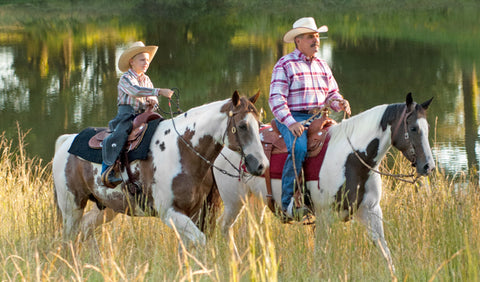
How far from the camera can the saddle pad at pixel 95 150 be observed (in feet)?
18.0

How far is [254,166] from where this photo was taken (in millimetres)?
4816

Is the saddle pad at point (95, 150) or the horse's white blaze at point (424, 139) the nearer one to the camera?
the horse's white blaze at point (424, 139)

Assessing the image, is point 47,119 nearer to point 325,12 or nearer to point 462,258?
point 462,258

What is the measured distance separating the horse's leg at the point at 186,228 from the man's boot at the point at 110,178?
59cm

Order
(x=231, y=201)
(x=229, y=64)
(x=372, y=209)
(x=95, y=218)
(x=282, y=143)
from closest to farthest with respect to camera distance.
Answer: (x=372, y=209) → (x=282, y=143) → (x=231, y=201) → (x=95, y=218) → (x=229, y=64)

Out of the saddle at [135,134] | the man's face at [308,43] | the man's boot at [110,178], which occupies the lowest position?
the man's boot at [110,178]

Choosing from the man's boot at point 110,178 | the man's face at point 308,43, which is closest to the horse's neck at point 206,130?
the man's boot at point 110,178

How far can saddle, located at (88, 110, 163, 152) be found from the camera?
5.56m

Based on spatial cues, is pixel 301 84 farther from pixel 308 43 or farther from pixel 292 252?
pixel 292 252

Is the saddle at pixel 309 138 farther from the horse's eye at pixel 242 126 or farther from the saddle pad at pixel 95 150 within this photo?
the saddle pad at pixel 95 150

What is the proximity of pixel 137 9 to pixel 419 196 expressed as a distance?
37.2 m

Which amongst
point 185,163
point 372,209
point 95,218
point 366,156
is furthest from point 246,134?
point 95,218

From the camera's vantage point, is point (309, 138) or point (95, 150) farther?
point (95, 150)

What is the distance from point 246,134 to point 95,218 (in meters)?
2.11
